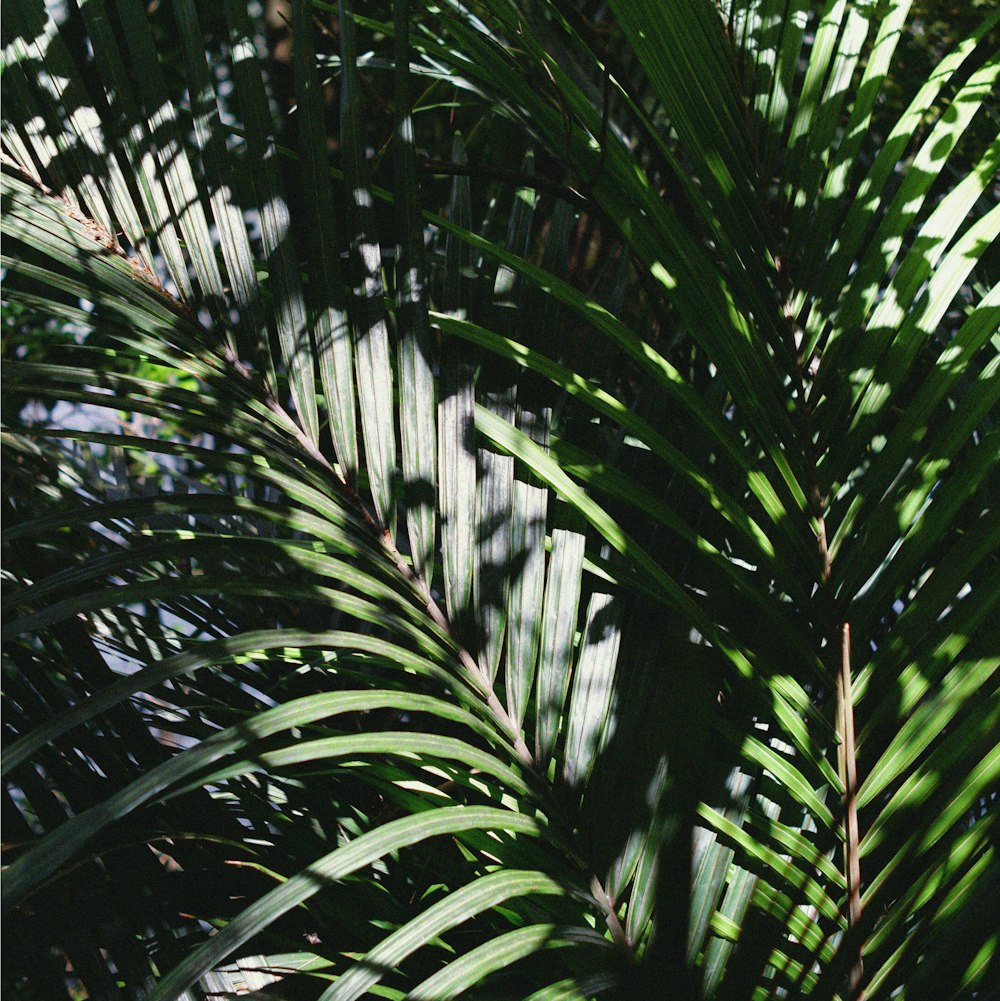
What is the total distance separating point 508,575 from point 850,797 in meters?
0.32

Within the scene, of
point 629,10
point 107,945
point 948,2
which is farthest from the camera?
point 948,2

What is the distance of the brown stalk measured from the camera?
67 cm

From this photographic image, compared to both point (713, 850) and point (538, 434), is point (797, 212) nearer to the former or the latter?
point (538, 434)

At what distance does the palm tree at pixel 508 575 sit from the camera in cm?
64

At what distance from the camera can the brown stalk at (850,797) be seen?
2.19ft

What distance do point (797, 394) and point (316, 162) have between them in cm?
50

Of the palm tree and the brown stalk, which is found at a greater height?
the palm tree

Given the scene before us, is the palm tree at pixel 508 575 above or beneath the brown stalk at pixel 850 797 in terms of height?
above

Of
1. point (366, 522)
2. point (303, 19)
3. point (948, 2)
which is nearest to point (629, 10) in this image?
point (303, 19)

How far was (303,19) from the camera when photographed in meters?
0.77

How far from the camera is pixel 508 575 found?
2.37 feet

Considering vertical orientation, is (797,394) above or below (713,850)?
above

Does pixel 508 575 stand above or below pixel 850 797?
above

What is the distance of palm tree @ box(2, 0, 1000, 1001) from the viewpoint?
2.08 feet
